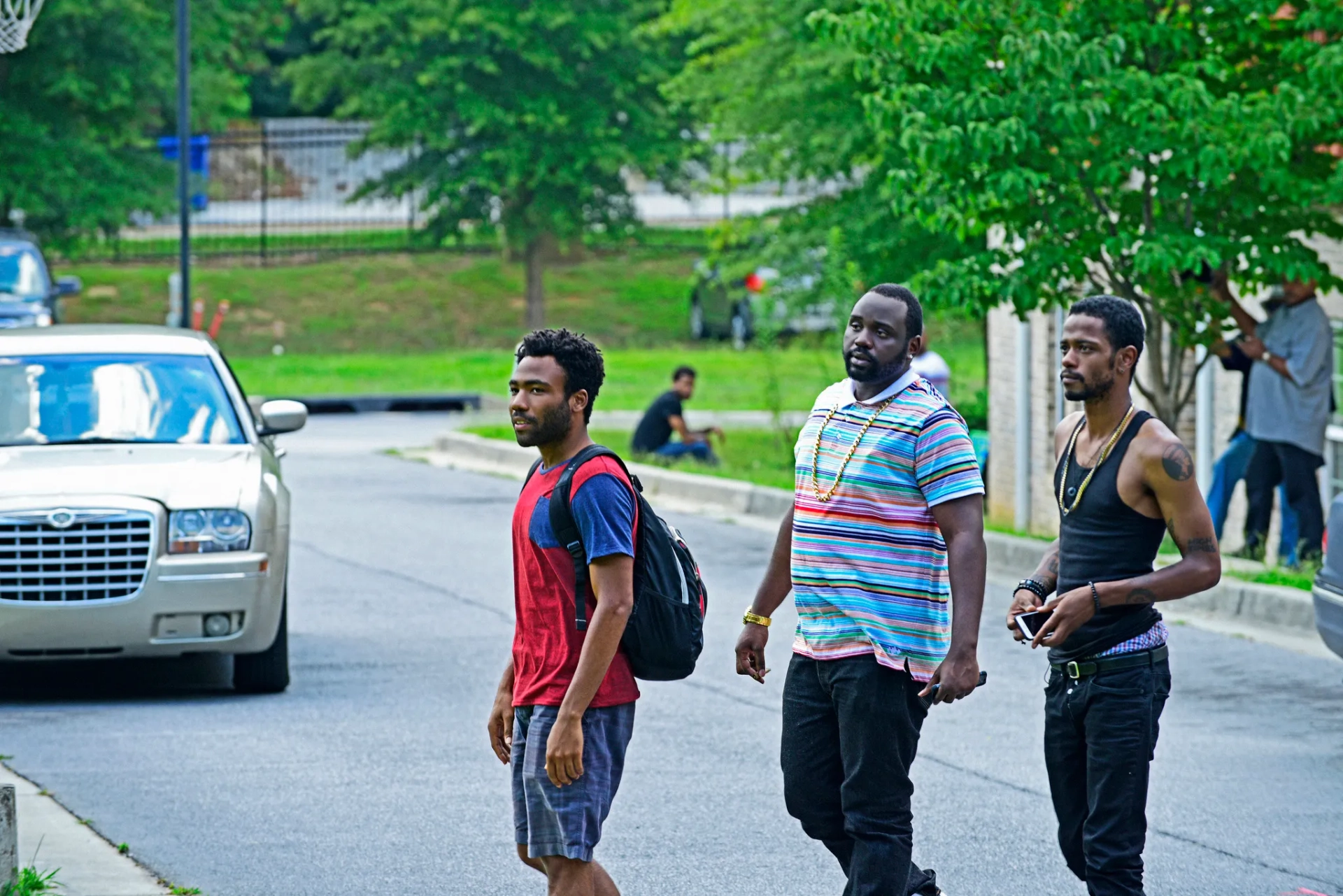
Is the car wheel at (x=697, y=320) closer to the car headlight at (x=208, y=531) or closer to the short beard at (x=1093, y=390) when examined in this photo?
the car headlight at (x=208, y=531)

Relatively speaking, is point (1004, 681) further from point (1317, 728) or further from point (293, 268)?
point (293, 268)

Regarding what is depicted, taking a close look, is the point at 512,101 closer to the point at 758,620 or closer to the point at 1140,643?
the point at 758,620

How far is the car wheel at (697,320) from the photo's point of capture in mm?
37938

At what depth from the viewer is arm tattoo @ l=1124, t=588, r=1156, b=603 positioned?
5.00 metres

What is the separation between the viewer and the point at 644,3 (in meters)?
38.4

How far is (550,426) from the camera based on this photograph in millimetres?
4691

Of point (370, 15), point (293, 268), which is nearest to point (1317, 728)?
point (370, 15)

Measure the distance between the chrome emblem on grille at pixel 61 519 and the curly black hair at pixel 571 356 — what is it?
457 centimetres

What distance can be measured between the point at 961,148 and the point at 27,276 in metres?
15.9

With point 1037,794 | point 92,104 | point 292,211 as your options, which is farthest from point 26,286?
point 292,211

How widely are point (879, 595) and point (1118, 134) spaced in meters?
7.65

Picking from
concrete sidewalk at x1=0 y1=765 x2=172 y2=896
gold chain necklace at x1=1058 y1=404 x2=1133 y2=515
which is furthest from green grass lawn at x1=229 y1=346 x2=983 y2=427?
gold chain necklace at x1=1058 y1=404 x2=1133 y2=515

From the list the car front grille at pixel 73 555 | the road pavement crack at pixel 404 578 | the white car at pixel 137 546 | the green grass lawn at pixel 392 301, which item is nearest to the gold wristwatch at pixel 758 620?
the white car at pixel 137 546

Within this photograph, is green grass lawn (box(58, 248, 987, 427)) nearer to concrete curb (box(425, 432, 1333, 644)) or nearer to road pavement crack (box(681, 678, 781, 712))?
concrete curb (box(425, 432, 1333, 644))
